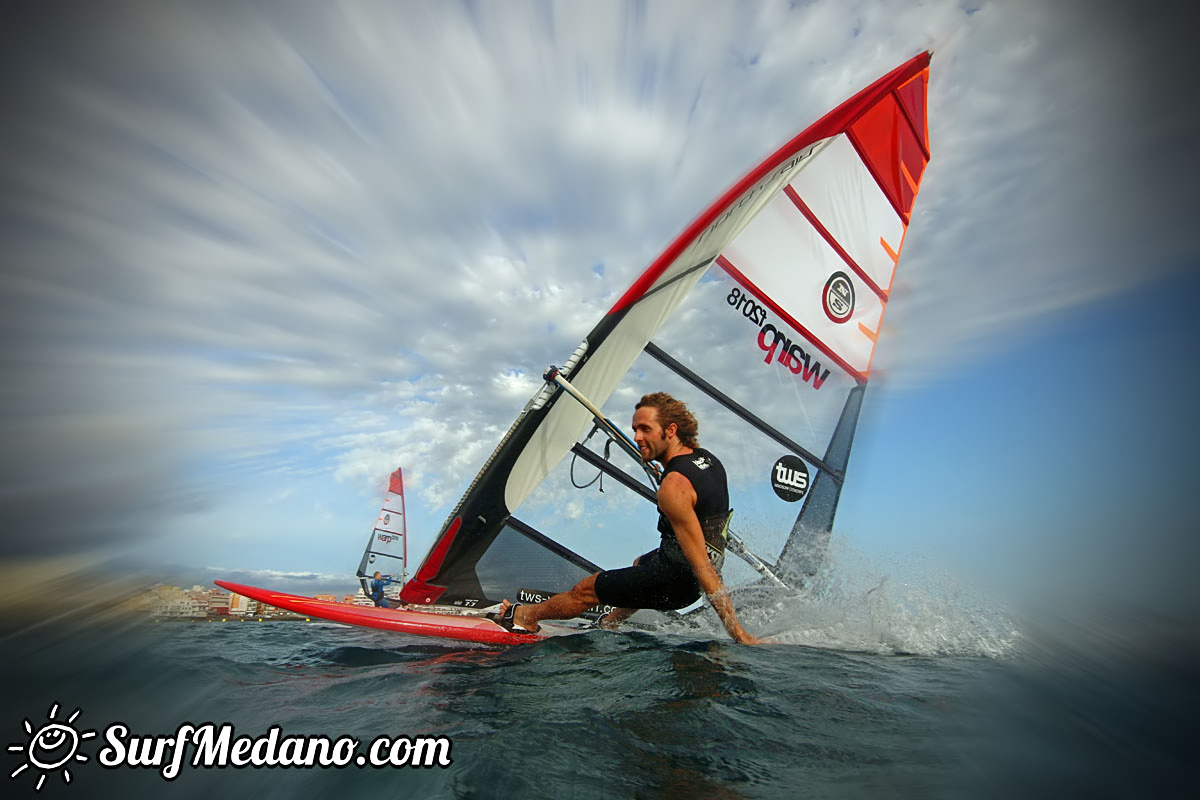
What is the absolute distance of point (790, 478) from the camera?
403 centimetres

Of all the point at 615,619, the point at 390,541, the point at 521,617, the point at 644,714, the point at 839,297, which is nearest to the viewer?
the point at 644,714

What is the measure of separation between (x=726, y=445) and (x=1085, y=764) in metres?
2.55

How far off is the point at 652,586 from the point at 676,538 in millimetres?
327

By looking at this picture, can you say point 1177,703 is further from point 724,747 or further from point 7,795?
point 7,795

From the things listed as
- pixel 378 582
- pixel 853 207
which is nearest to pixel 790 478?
pixel 853 207

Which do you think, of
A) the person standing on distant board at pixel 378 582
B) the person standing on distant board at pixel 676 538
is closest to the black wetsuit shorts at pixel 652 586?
the person standing on distant board at pixel 676 538

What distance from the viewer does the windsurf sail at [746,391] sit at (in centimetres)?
384

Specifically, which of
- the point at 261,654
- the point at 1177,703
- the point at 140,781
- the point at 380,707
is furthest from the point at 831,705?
the point at 261,654

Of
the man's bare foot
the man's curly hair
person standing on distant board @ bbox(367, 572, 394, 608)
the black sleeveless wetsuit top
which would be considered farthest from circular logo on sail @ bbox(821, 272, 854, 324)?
person standing on distant board @ bbox(367, 572, 394, 608)

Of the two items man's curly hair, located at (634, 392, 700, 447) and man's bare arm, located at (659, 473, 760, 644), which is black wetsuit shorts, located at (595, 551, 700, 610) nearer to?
man's bare arm, located at (659, 473, 760, 644)

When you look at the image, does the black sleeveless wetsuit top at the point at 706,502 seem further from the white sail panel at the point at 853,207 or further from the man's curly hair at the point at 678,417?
the white sail panel at the point at 853,207

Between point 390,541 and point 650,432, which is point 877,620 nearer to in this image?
point 650,432

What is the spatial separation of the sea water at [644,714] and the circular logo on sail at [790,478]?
106 centimetres

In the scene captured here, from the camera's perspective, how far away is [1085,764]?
129 centimetres
